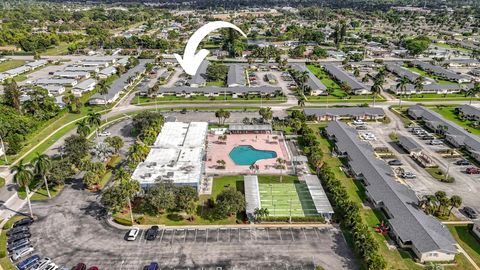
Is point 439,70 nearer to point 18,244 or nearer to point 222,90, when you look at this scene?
point 222,90

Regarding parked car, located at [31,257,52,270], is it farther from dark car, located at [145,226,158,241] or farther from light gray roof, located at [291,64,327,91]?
light gray roof, located at [291,64,327,91]

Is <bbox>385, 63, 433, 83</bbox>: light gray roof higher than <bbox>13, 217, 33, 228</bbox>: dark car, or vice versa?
<bbox>385, 63, 433, 83</bbox>: light gray roof

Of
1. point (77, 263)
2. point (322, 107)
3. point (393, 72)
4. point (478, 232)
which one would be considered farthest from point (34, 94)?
point (393, 72)

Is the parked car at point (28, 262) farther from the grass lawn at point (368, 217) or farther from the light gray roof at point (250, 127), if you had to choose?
the light gray roof at point (250, 127)

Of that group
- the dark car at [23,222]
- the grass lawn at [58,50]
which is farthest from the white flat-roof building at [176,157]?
the grass lawn at [58,50]

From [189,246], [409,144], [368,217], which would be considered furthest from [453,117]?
[189,246]

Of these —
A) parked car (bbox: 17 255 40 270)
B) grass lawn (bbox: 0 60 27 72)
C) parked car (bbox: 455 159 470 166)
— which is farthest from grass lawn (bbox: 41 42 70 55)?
parked car (bbox: 455 159 470 166)
